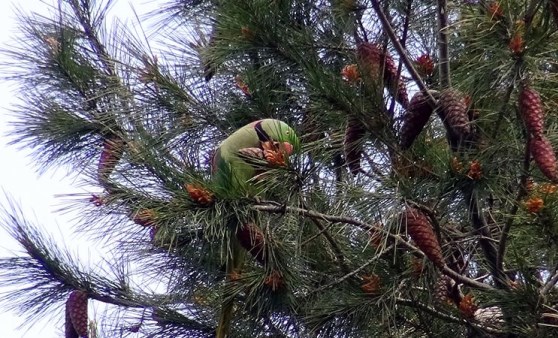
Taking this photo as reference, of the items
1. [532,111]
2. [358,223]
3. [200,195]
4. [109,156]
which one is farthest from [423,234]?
[109,156]

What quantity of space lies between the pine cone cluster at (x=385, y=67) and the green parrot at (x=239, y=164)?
0.22 m

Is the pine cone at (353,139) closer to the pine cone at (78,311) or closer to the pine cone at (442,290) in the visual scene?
the pine cone at (442,290)

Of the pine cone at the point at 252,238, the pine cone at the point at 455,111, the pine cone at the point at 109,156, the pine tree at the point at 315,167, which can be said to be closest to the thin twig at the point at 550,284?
the pine tree at the point at 315,167

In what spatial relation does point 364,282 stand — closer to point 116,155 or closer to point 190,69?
point 116,155

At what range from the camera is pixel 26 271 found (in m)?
2.46

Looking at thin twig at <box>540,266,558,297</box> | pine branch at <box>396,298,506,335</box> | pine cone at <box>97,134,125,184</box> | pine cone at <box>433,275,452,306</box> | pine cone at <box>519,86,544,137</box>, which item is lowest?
pine branch at <box>396,298,506,335</box>

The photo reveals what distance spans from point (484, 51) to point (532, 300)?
53cm

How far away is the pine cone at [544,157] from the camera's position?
157 cm

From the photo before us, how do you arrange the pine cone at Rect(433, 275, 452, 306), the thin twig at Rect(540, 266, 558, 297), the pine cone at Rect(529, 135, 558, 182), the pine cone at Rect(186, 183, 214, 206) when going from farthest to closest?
the pine cone at Rect(433, 275, 452, 306)
the thin twig at Rect(540, 266, 558, 297)
the pine cone at Rect(186, 183, 214, 206)
the pine cone at Rect(529, 135, 558, 182)

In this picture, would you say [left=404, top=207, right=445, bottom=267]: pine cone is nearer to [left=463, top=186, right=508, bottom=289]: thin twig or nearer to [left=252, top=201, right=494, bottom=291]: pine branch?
[left=252, top=201, right=494, bottom=291]: pine branch

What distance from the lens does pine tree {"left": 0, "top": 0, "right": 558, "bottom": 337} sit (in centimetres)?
179

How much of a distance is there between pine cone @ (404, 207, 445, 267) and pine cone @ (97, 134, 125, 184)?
597mm


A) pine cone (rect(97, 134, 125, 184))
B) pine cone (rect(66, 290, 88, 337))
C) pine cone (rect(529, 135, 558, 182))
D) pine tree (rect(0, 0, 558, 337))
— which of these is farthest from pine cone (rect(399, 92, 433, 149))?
pine cone (rect(66, 290, 88, 337))

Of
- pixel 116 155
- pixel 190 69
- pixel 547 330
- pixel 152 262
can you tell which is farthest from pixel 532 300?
pixel 190 69
